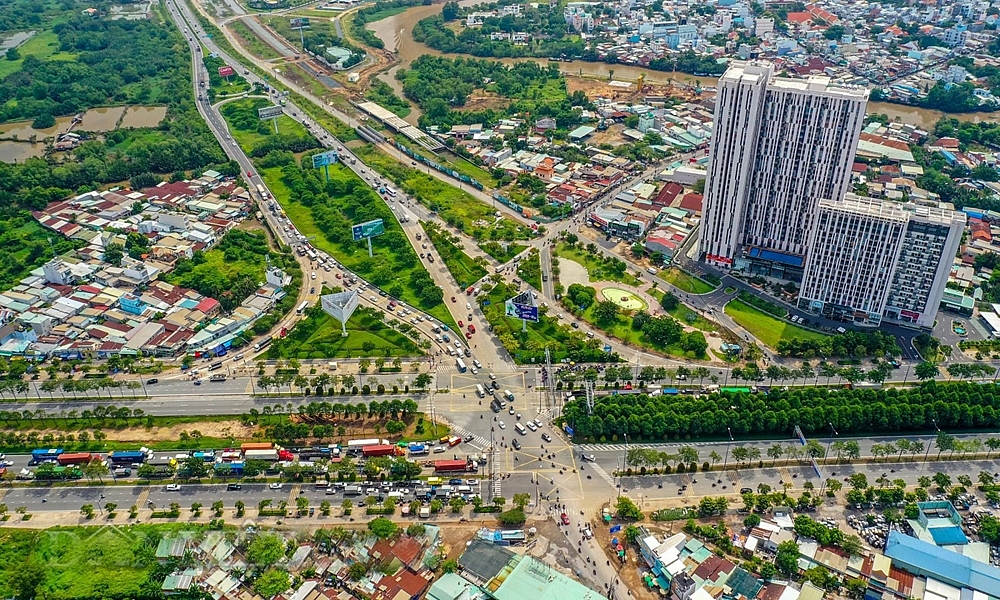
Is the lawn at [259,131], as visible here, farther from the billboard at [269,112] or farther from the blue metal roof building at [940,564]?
the blue metal roof building at [940,564]

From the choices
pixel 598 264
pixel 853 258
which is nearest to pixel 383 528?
pixel 598 264

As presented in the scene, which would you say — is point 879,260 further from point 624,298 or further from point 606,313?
point 606,313

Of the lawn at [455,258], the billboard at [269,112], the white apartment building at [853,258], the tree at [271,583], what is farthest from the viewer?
the billboard at [269,112]

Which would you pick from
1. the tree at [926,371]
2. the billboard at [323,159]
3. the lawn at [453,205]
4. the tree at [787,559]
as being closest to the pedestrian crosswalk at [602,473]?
the tree at [787,559]

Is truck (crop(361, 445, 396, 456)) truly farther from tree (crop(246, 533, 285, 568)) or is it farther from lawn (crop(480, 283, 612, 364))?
lawn (crop(480, 283, 612, 364))

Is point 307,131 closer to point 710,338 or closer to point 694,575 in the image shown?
point 710,338

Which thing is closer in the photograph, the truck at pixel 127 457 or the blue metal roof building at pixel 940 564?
the blue metal roof building at pixel 940 564
